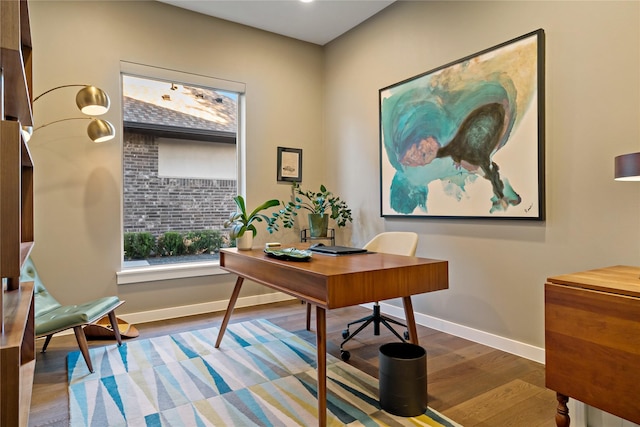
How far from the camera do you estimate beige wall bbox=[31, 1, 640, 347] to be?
2172 mm

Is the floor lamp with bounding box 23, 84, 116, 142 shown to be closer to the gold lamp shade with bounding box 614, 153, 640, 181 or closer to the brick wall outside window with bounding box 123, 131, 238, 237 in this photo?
the brick wall outside window with bounding box 123, 131, 238, 237

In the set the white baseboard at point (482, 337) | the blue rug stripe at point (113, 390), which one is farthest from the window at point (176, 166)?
the white baseboard at point (482, 337)


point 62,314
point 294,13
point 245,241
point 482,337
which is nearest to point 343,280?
point 245,241

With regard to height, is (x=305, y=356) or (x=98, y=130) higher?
(x=98, y=130)

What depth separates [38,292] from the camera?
8.93ft

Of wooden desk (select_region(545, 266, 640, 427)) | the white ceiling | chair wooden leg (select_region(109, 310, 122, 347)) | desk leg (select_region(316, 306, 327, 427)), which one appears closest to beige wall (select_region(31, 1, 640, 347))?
the white ceiling

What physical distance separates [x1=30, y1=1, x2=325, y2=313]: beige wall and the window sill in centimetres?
6

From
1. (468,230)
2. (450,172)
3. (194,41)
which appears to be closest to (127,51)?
(194,41)

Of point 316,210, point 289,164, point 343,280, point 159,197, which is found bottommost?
point 343,280

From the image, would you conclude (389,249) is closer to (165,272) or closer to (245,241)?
(245,241)

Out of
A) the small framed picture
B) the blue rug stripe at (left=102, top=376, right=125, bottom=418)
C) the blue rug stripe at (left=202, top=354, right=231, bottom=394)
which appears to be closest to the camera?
the blue rug stripe at (left=102, top=376, right=125, bottom=418)

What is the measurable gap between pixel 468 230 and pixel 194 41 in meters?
3.16

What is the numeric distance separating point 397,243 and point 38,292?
2.73m

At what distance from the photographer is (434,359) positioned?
8.31ft
